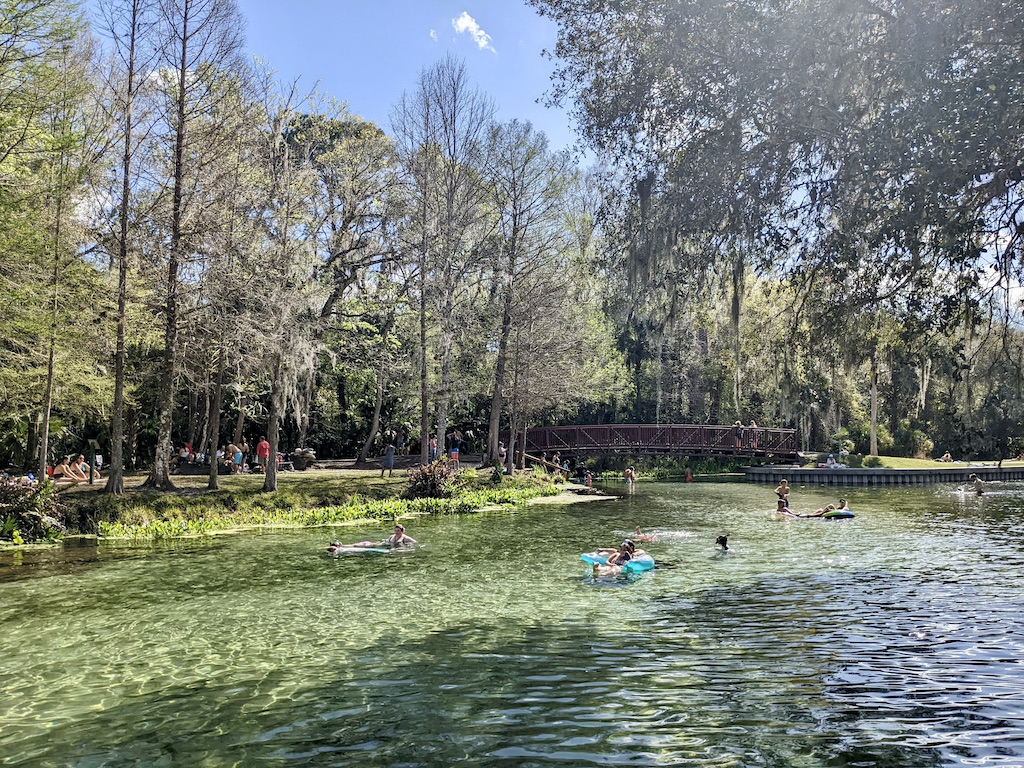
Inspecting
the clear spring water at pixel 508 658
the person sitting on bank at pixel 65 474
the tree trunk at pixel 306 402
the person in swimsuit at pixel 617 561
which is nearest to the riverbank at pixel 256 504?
the person sitting on bank at pixel 65 474

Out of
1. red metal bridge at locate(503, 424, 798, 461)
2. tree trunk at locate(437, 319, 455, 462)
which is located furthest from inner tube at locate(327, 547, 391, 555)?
red metal bridge at locate(503, 424, 798, 461)

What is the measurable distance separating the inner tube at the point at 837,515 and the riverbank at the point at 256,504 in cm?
1050

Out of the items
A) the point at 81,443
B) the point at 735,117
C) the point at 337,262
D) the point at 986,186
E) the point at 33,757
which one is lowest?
the point at 33,757

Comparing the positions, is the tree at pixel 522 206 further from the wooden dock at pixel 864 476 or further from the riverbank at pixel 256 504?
the wooden dock at pixel 864 476

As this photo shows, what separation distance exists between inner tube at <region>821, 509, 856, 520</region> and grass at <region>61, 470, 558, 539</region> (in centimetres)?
Answer: 1045

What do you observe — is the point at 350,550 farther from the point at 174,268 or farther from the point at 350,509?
the point at 174,268

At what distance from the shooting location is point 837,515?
22.7 meters

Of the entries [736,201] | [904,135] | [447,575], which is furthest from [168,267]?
[904,135]

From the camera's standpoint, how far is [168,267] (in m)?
20.8


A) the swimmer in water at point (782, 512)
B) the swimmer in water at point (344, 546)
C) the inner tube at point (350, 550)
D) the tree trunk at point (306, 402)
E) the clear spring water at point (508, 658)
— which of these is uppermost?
the tree trunk at point (306, 402)

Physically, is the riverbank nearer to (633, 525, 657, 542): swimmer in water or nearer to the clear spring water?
the clear spring water

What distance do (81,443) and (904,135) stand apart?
1206 inches

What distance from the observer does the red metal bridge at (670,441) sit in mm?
43375

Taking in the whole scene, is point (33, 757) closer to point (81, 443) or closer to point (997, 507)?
point (81, 443)
